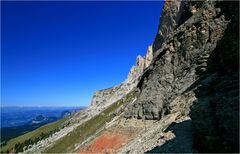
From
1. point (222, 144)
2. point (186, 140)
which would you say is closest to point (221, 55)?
point (186, 140)

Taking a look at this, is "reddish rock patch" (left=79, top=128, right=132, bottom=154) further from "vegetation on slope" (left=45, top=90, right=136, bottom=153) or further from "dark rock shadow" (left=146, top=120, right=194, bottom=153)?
"vegetation on slope" (left=45, top=90, right=136, bottom=153)

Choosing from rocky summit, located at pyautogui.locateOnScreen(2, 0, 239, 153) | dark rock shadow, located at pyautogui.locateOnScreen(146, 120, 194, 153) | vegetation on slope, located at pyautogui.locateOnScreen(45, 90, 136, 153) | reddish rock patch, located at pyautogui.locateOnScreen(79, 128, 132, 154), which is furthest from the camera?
vegetation on slope, located at pyautogui.locateOnScreen(45, 90, 136, 153)

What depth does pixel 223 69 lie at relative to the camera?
2722 cm

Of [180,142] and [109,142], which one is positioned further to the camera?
[109,142]

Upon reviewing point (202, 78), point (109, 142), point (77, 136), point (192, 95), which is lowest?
point (77, 136)

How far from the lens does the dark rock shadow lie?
Answer: 25.3 metres

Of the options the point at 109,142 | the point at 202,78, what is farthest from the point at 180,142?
the point at 109,142

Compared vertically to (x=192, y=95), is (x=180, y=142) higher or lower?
lower

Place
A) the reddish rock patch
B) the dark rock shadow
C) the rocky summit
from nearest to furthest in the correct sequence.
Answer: the rocky summit, the dark rock shadow, the reddish rock patch

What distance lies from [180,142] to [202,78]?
820 centimetres

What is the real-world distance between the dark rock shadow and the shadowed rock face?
1.53m

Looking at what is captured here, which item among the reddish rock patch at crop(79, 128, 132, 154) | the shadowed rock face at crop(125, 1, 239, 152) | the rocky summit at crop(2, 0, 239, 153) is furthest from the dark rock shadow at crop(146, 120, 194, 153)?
the reddish rock patch at crop(79, 128, 132, 154)

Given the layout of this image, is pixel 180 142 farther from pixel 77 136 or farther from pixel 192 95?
pixel 77 136

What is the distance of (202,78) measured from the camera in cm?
3186
